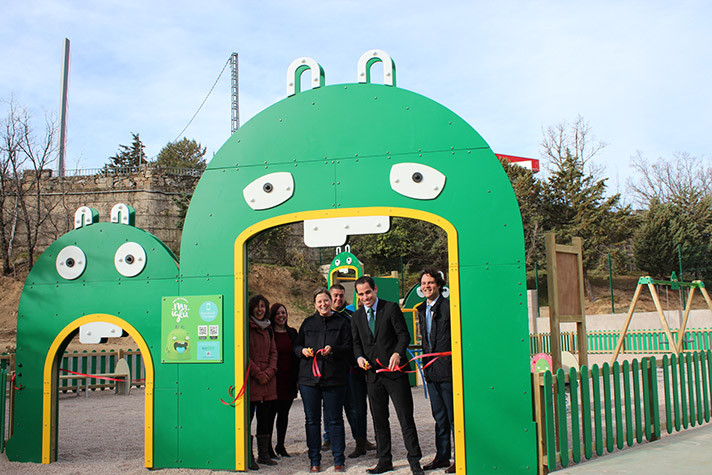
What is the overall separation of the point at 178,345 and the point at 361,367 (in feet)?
5.90

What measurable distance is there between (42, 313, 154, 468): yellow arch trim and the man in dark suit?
2.04 m

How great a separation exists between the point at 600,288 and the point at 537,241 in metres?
4.47

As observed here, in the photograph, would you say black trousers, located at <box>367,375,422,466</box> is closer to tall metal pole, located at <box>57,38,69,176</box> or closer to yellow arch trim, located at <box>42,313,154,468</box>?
yellow arch trim, located at <box>42,313,154,468</box>

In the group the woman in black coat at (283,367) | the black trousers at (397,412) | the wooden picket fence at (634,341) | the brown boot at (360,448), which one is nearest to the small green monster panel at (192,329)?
the woman in black coat at (283,367)

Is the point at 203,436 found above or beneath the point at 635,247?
beneath

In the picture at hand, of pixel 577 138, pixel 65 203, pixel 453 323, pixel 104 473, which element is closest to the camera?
pixel 453 323

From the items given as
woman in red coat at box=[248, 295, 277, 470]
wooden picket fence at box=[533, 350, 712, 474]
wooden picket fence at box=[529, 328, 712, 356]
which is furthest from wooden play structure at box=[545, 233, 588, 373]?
wooden picket fence at box=[529, 328, 712, 356]

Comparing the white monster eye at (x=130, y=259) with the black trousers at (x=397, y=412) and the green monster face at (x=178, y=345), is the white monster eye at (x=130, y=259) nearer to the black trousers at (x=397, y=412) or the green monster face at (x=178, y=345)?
the green monster face at (x=178, y=345)

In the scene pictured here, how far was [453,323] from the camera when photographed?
488 cm

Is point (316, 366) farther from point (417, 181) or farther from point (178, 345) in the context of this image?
point (417, 181)

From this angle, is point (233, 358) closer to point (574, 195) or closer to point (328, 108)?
point (328, 108)

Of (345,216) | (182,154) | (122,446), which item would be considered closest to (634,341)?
(345,216)

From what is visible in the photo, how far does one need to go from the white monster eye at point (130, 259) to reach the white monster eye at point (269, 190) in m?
1.24

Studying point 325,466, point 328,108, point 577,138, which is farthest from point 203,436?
point 577,138
